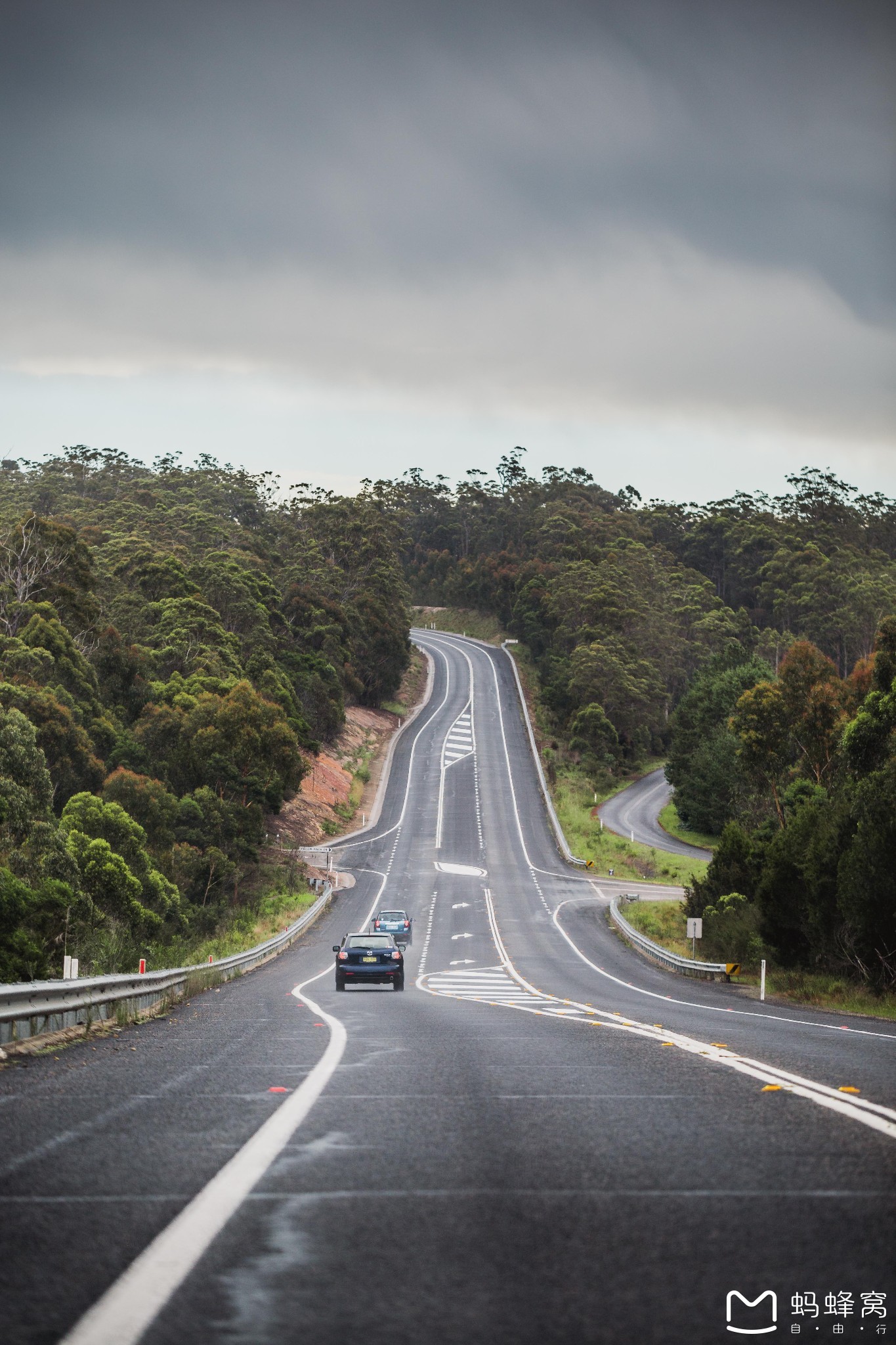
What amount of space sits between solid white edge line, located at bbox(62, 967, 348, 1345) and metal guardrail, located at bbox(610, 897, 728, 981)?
1148 inches

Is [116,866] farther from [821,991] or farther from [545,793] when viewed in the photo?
[545,793]

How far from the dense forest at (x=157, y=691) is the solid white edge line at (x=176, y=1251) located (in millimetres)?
12361

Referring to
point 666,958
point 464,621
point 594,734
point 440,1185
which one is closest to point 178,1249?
point 440,1185

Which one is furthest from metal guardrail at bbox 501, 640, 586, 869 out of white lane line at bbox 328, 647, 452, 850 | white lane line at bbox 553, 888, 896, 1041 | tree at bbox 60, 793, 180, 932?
white lane line at bbox 553, 888, 896, 1041

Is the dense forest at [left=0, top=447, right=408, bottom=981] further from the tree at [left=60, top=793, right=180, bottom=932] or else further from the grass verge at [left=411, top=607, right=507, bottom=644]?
the grass verge at [left=411, top=607, right=507, bottom=644]

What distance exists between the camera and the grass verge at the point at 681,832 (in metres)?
85.9

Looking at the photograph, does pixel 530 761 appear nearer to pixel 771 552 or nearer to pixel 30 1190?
pixel 771 552

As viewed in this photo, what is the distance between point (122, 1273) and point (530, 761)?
98.4 m

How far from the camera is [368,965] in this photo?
92.3 ft

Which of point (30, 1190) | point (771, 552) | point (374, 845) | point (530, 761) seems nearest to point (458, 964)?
point (374, 845)

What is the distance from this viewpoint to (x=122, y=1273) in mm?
4008

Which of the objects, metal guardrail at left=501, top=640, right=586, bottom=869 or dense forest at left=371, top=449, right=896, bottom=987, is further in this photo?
metal guardrail at left=501, top=640, right=586, bottom=869

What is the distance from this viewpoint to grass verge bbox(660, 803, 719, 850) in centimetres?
8588

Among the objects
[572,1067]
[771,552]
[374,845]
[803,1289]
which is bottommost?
[374,845]
